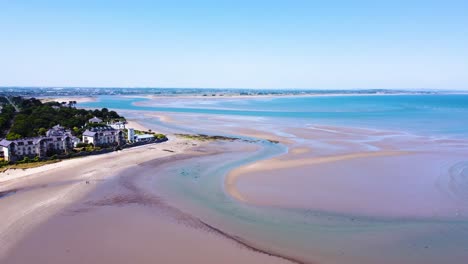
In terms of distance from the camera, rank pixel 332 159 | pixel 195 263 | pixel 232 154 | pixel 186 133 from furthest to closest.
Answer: pixel 186 133 → pixel 232 154 → pixel 332 159 → pixel 195 263

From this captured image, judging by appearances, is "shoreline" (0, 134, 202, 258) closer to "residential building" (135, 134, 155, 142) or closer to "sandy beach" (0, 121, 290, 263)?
"sandy beach" (0, 121, 290, 263)

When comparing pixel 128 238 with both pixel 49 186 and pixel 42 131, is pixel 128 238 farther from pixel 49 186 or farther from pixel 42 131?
pixel 42 131

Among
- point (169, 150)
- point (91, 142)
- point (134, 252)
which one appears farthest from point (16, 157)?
point (134, 252)

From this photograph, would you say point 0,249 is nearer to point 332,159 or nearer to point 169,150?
point 169,150

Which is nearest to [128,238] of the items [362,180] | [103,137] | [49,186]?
[49,186]

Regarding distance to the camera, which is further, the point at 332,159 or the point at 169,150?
the point at 169,150

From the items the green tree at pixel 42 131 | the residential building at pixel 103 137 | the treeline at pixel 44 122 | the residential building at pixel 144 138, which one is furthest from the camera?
the residential building at pixel 144 138

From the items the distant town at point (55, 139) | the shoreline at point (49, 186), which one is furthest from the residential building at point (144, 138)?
the shoreline at point (49, 186)

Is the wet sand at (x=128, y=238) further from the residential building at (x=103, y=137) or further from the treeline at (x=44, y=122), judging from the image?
the treeline at (x=44, y=122)
